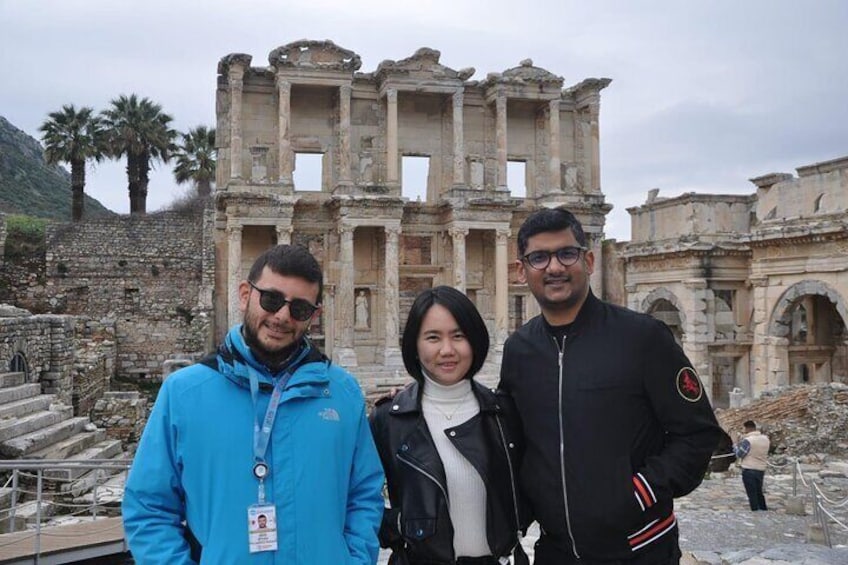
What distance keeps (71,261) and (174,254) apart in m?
3.84

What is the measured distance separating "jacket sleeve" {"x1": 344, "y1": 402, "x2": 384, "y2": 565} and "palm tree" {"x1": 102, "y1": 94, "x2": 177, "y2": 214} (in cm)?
3403

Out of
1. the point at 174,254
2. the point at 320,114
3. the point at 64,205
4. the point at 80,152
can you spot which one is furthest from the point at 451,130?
the point at 64,205

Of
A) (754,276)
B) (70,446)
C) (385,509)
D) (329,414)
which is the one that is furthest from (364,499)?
(754,276)

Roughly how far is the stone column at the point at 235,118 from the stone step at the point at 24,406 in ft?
38.2

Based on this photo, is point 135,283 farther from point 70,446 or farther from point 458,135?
point 70,446

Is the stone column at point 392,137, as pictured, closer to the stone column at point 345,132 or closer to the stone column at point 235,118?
the stone column at point 345,132

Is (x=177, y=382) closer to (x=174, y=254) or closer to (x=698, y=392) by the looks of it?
(x=698, y=392)

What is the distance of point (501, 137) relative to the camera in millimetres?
24234

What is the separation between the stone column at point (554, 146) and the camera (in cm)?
2470

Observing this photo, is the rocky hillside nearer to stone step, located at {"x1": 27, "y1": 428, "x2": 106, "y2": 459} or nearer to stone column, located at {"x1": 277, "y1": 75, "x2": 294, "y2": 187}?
stone column, located at {"x1": 277, "y1": 75, "x2": 294, "y2": 187}

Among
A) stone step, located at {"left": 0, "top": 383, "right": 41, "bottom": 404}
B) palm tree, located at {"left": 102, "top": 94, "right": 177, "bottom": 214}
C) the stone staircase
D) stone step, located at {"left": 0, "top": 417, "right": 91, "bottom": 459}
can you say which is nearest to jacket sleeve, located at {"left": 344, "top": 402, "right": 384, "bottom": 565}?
the stone staircase

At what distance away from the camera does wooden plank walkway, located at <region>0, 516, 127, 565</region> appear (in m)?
6.39

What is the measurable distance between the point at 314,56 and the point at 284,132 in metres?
2.64

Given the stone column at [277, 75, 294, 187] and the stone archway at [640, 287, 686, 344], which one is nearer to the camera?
the stone column at [277, 75, 294, 187]
